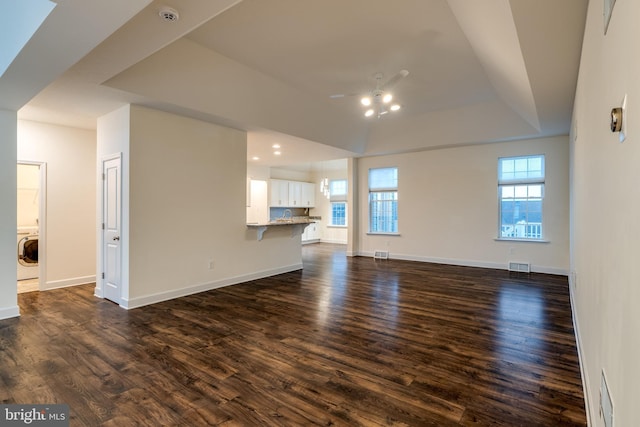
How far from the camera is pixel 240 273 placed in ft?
18.6

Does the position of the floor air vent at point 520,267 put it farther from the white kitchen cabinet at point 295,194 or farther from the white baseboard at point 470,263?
the white kitchen cabinet at point 295,194

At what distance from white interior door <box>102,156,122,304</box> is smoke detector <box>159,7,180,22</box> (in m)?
2.51

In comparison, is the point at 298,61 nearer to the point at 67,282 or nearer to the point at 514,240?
the point at 67,282

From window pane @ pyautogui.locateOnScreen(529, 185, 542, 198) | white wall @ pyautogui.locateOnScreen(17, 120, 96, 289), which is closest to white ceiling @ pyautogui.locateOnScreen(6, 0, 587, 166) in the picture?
white wall @ pyautogui.locateOnScreen(17, 120, 96, 289)

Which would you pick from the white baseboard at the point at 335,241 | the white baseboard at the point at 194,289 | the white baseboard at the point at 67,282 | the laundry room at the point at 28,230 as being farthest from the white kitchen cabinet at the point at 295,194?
the laundry room at the point at 28,230

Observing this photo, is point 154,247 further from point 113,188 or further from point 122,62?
point 122,62

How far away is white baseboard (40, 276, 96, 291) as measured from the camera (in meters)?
5.18

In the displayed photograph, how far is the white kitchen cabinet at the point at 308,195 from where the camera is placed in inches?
483

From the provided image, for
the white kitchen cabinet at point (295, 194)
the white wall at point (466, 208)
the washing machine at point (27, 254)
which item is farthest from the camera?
the white kitchen cabinet at point (295, 194)

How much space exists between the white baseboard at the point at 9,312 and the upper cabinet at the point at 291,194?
7271mm

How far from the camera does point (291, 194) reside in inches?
458

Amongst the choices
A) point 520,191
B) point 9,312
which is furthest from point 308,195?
point 9,312

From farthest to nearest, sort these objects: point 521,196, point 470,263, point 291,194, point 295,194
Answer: point 295,194, point 291,194, point 470,263, point 521,196

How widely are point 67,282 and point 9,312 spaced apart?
1.59 meters
